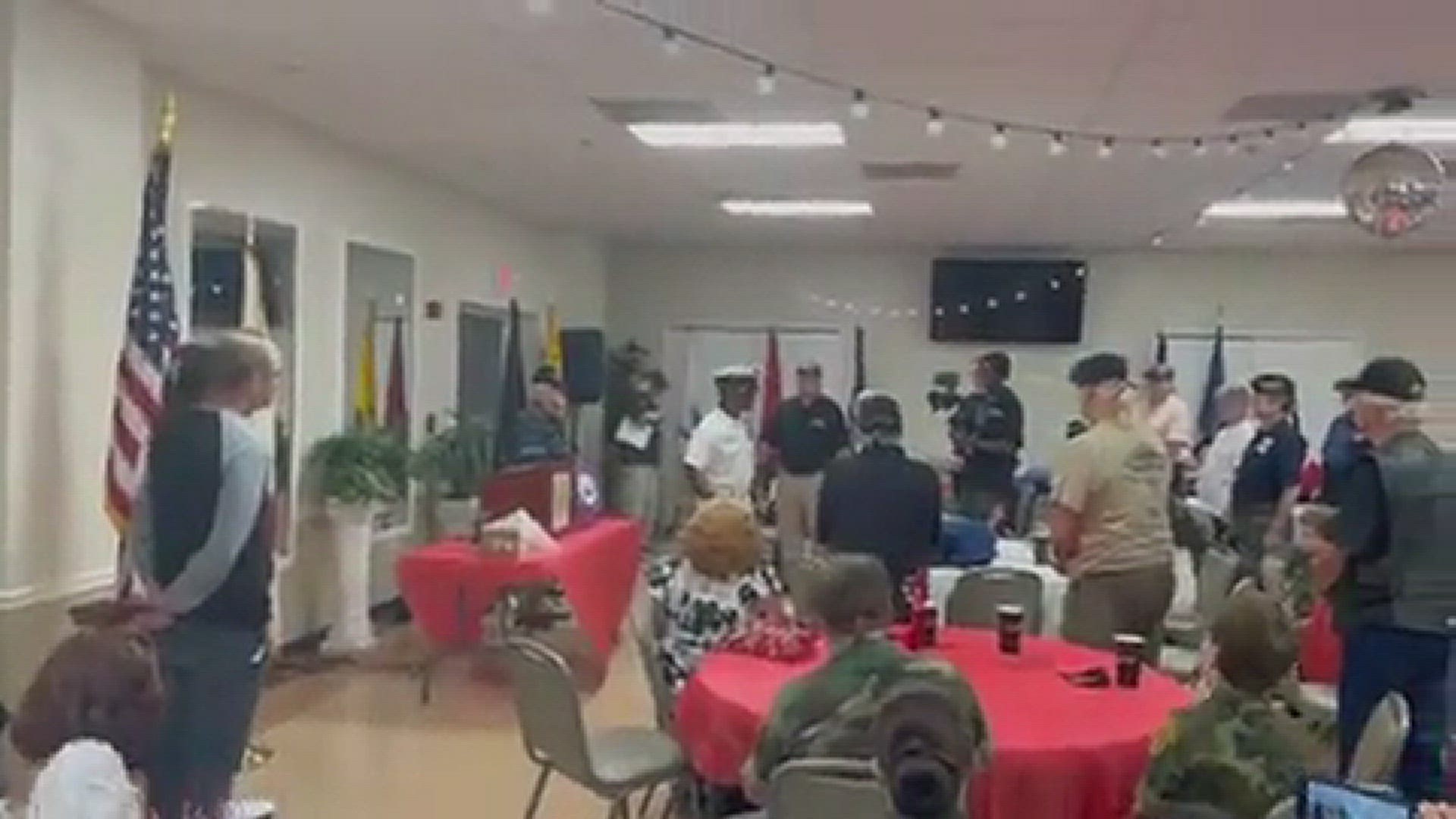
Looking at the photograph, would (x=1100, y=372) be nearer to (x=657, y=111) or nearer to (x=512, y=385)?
(x=657, y=111)

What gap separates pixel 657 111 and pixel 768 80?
47.1 inches

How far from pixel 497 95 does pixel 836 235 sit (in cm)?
719

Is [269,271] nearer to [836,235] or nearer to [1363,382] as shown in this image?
[1363,382]

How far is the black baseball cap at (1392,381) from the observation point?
5129 mm

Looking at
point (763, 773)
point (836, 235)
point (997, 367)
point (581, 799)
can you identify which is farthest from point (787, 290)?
point (763, 773)

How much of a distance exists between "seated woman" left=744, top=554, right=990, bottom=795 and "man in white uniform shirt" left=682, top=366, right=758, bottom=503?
20.2 ft

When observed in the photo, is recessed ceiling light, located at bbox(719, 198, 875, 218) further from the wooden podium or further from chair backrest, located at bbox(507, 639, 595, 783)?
chair backrest, located at bbox(507, 639, 595, 783)

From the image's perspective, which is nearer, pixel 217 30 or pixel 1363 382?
pixel 1363 382

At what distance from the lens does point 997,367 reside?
1039 cm

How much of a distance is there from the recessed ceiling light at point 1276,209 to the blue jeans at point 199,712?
8.28 metres

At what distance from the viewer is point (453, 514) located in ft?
32.4

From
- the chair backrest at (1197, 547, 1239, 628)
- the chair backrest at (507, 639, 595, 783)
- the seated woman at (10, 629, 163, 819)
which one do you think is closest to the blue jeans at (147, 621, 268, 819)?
the chair backrest at (507, 639, 595, 783)

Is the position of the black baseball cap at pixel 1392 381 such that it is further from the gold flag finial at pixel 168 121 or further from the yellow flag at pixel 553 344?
the yellow flag at pixel 553 344

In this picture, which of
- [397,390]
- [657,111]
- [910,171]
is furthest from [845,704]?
[397,390]
